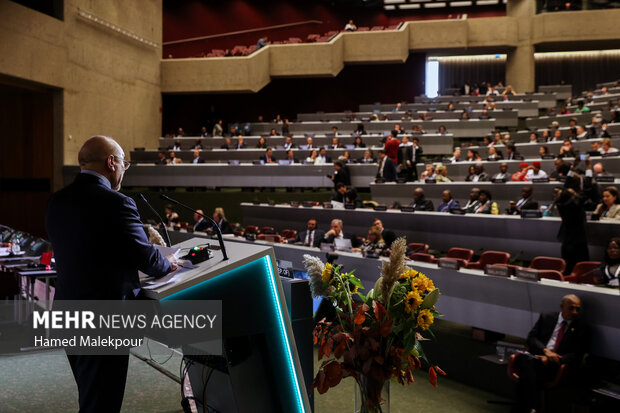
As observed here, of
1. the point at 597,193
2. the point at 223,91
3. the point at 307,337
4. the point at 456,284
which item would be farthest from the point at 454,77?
the point at 307,337

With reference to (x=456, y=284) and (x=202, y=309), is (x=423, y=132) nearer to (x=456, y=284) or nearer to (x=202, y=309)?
(x=456, y=284)

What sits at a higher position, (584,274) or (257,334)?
(257,334)

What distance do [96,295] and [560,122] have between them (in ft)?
47.8

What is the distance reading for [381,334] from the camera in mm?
1828

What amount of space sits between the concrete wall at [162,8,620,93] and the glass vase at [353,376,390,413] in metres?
17.6

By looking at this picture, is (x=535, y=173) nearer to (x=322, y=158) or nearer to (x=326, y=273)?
(x=322, y=158)

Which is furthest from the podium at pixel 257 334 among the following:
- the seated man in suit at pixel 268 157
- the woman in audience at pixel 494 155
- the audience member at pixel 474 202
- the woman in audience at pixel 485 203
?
the seated man in suit at pixel 268 157

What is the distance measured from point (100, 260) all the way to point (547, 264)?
4.98m

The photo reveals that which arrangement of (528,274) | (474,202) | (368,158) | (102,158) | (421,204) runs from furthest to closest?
(368,158) → (421,204) → (474,202) → (528,274) → (102,158)

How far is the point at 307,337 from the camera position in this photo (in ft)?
7.91

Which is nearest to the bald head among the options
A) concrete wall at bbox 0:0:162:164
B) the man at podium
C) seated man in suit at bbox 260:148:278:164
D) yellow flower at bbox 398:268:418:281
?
the man at podium

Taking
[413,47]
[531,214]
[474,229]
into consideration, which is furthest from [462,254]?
[413,47]

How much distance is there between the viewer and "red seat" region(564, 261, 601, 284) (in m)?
5.26

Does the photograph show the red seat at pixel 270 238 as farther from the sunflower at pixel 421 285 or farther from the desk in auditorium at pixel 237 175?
the sunflower at pixel 421 285
